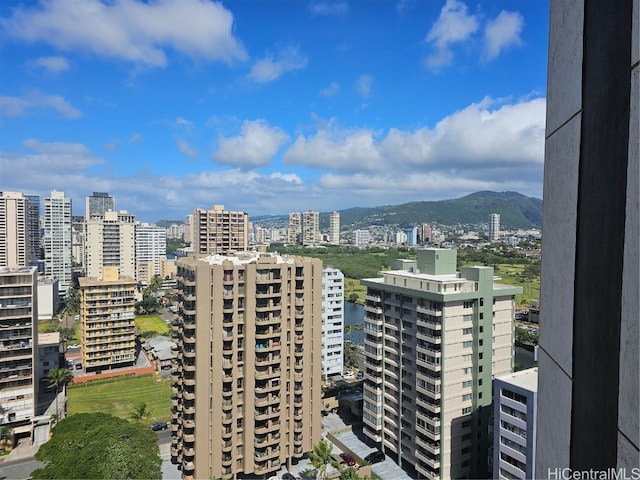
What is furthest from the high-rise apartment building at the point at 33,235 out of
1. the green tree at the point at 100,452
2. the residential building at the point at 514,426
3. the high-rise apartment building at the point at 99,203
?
the residential building at the point at 514,426

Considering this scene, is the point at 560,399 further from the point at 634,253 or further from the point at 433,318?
the point at 433,318

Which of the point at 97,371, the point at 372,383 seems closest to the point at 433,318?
the point at 372,383

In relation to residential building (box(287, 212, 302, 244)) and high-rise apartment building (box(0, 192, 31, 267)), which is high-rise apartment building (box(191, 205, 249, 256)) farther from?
residential building (box(287, 212, 302, 244))

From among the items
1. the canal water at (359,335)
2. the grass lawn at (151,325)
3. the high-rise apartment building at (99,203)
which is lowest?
the canal water at (359,335)

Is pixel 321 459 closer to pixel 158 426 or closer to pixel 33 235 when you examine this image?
pixel 158 426

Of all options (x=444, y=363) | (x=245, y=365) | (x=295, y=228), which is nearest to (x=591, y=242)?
(x=444, y=363)

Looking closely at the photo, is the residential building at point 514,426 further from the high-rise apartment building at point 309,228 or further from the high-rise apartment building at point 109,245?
the high-rise apartment building at point 309,228
